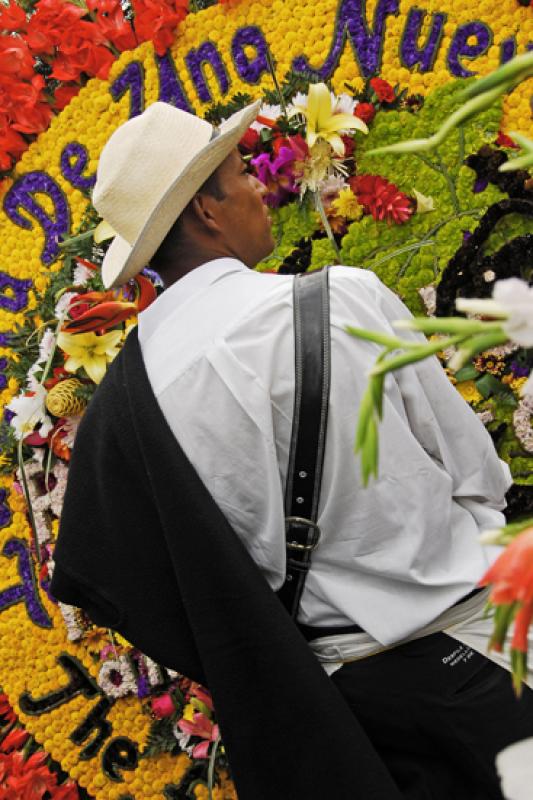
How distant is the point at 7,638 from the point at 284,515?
1.54 m

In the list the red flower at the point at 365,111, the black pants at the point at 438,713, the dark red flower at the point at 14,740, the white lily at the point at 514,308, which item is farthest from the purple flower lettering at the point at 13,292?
the white lily at the point at 514,308

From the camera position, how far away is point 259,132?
2.21 meters

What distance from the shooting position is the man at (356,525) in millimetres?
1201

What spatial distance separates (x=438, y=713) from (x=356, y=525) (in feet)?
0.87

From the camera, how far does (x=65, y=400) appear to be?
2.30 m

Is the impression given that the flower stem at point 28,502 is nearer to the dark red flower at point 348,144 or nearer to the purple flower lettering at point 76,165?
the purple flower lettering at point 76,165

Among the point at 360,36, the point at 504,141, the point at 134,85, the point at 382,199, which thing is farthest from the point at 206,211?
the point at 134,85

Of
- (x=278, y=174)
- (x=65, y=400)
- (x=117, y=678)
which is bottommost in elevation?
(x=117, y=678)

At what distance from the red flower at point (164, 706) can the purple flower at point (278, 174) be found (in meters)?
1.25

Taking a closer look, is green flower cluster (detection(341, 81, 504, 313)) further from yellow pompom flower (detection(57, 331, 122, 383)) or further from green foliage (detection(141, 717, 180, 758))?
green foliage (detection(141, 717, 180, 758))

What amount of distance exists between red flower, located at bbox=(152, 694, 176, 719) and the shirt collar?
1.24 meters

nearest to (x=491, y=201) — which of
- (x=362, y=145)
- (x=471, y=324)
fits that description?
(x=362, y=145)

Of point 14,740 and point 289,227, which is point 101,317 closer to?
point 289,227

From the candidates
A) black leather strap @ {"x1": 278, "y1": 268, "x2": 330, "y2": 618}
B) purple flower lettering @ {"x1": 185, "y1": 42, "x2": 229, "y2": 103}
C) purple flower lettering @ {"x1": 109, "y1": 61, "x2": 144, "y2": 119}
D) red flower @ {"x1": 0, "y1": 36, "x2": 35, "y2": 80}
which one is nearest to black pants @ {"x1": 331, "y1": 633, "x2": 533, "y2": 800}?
black leather strap @ {"x1": 278, "y1": 268, "x2": 330, "y2": 618}
